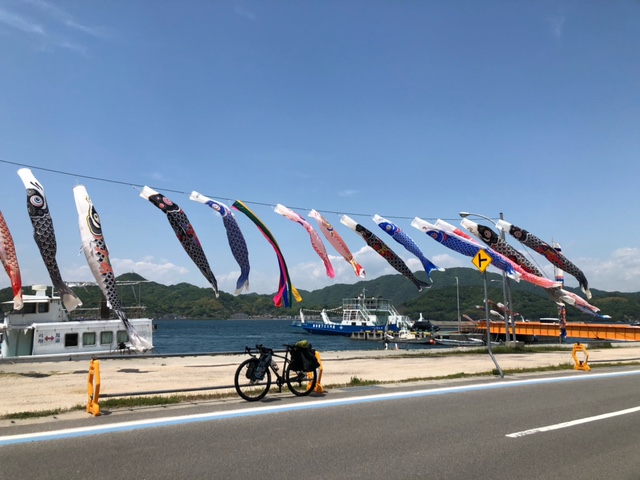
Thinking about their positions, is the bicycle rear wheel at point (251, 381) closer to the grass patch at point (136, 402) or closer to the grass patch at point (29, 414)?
the grass patch at point (136, 402)

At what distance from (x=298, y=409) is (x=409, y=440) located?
106 inches

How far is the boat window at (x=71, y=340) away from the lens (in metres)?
30.5

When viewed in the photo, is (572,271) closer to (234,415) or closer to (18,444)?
(234,415)

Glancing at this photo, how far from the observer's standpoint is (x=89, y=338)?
3156cm

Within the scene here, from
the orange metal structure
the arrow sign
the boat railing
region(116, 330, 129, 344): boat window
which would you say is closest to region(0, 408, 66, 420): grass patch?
the arrow sign

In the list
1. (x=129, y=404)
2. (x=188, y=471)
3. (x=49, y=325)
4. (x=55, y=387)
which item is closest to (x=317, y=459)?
(x=188, y=471)

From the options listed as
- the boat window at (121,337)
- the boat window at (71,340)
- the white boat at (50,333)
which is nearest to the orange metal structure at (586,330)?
the boat window at (121,337)

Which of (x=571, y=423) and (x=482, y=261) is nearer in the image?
(x=571, y=423)

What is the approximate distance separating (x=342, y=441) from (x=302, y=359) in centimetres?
348

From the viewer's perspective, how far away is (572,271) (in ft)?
92.9

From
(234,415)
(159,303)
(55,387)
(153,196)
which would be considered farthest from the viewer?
(159,303)

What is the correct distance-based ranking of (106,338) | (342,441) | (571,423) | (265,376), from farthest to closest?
(106,338)
(265,376)
(571,423)
(342,441)

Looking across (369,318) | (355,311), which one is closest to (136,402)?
(369,318)

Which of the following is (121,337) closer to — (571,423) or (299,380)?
(299,380)
